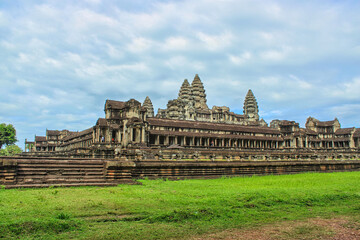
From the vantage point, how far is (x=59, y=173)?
16062 millimetres

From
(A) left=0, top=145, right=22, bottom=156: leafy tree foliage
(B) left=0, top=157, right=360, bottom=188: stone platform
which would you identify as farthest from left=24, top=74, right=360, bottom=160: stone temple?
(A) left=0, top=145, right=22, bottom=156: leafy tree foliage

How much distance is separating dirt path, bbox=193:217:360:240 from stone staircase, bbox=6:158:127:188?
30.8 ft

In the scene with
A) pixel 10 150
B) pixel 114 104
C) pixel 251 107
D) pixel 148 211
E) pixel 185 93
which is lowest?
pixel 148 211

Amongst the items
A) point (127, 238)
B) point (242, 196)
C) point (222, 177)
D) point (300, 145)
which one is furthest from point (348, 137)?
point (127, 238)

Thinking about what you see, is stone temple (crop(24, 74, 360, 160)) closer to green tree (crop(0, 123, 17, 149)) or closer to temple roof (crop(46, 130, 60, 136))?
temple roof (crop(46, 130, 60, 136))

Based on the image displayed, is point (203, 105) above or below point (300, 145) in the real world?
above

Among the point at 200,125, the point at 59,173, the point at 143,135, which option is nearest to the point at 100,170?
the point at 59,173

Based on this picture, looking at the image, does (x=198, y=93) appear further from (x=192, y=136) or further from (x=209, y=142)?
(x=192, y=136)

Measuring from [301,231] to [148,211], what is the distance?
4.54 m

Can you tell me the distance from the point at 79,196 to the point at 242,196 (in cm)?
662

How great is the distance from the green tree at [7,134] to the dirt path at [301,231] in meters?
97.4

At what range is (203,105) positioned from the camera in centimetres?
12044

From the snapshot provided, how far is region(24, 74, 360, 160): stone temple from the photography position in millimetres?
42594

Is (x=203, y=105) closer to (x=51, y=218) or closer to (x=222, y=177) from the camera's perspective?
(x=222, y=177)
